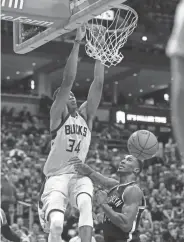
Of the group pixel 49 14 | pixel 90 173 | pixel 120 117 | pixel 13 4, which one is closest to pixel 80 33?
pixel 49 14

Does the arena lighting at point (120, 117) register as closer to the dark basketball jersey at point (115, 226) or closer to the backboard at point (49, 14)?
the backboard at point (49, 14)

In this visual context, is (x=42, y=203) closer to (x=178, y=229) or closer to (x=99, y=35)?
(x=99, y=35)

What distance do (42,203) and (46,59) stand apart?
963 inches

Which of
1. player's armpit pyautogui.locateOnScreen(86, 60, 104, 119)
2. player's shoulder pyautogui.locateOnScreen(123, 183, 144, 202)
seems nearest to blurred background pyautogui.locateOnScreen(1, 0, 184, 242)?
player's armpit pyautogui.locateOnScreen(86, 60, 104, 119)

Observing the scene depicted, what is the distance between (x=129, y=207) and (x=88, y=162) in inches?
525

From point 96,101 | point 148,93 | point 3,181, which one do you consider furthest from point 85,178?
point 148,93

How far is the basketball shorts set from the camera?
17.1 feet

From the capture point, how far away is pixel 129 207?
5160 mm

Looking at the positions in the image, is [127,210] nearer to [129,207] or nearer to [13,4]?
[129,207]

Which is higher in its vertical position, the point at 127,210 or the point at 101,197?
the point at 101,197

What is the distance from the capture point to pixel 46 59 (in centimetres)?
2956

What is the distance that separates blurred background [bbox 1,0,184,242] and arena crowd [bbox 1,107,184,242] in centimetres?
3

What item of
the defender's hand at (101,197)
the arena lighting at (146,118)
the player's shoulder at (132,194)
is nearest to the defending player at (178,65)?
the defender's hand at (101,197)

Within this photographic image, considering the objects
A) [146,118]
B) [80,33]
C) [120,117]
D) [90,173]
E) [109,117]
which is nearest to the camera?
[90,173]
